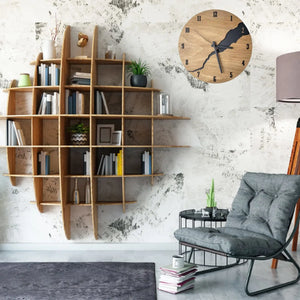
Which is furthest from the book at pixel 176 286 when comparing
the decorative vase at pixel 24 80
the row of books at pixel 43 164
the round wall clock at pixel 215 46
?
the decorative vase at pixel 24 80

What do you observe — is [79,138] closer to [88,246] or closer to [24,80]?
[24,80]

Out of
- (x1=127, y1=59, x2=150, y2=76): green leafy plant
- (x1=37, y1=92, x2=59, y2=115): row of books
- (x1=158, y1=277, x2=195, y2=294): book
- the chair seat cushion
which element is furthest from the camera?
(x1=127, y1=59, x2=150, y2=76): green leafy plant

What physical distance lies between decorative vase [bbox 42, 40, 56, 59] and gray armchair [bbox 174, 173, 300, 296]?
220cm

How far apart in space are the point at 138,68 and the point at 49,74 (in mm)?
883

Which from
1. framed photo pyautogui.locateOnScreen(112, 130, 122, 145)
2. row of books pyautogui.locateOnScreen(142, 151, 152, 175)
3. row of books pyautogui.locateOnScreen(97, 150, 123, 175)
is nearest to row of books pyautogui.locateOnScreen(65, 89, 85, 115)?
framed photo pyautogui.locateOnScreen(112, 130, 122, 145)

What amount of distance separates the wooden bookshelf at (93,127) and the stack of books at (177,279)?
4.24ft

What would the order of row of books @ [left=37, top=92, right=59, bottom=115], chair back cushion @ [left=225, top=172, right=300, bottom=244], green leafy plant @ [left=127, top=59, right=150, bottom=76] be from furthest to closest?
1. green leafy plant @ [left=127, top=59, right=150, bottom=76]
2. row of books @ [left=37, top=92, right=59, bottom=115]
3. chair back cushion @ [left=225, top=172, right=300, bottom=244]

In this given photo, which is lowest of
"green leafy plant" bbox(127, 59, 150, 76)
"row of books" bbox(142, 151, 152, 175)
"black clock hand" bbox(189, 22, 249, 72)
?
"row of books" bbox(142, 151, 152, 175)

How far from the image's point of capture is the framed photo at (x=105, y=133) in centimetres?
458

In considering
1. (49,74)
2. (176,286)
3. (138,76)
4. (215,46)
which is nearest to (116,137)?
(138,76)

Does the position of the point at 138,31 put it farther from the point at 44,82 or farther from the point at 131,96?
the point at 44,82

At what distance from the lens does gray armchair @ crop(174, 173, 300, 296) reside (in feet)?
10.6

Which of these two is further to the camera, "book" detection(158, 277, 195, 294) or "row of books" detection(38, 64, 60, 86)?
"row of books" detection(38, 64, 60, 86)

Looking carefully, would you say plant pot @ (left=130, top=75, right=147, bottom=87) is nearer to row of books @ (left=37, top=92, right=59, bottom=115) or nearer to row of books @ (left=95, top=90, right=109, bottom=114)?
row of books @ (left=95, top=90, right=109, bottom=114)
